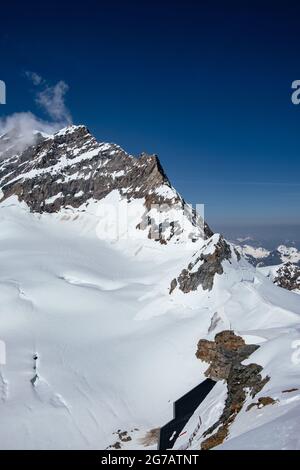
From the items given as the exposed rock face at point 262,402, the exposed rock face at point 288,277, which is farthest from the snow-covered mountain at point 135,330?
the exposed rock face at point 288,277

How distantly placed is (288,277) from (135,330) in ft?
363

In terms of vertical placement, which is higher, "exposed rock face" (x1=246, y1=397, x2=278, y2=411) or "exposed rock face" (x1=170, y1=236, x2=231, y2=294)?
"exposed rock face" (x1=170, y1=236, x2=231, y2=294)

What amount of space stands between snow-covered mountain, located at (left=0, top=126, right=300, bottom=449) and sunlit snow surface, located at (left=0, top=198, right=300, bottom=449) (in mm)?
194

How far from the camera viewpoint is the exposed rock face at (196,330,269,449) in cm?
3069

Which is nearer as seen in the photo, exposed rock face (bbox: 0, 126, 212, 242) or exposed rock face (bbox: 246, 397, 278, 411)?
exposed rock face (bbox: 246, 397, 278, 411)

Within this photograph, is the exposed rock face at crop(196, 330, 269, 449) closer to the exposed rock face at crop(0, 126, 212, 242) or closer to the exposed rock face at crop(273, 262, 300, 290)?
the exposed rock face at crop(0, 126, 212, 242)

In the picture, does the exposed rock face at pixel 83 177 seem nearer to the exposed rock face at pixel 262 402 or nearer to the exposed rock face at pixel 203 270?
the exposed rock face at pixel 203 270

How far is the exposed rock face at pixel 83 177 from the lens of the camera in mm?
131500

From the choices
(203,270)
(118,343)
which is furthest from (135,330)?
(203,270)

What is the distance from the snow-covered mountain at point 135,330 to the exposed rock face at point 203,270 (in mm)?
251

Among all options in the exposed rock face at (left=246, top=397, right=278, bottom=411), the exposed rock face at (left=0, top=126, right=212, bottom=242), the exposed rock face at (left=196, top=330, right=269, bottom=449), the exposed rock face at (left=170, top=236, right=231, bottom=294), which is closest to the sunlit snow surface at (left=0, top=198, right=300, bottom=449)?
the exposed rock face at (left=246, top=397, right=278, bottom=411)

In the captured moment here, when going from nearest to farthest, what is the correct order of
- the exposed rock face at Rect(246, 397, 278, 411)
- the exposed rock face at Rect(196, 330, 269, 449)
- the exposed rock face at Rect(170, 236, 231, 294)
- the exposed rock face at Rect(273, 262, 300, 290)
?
the exposed rock face at Rect(246, 397, 278, 411), the exposed rock face at Rect(196, 330, 269, 449), the exposed rock face at Rect(170, 236, 231, 294), the exposed rock face at Rect(273, 262, 300, 290)
